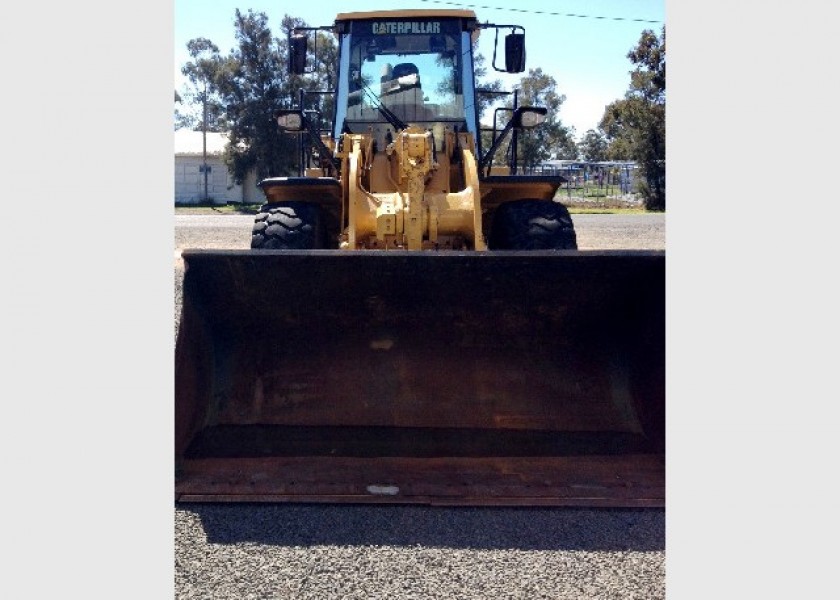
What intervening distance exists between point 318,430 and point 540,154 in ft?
140

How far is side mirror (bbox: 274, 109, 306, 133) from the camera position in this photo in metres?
5.67

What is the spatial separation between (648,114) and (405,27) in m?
27.0

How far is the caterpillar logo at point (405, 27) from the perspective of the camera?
636 cm

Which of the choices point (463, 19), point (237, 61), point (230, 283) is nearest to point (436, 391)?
point (230, 283)

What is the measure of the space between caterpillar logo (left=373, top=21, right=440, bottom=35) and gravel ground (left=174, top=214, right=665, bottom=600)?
4.30 m

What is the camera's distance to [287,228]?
206 inches

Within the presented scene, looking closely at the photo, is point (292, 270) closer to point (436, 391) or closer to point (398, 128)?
point (436, 391)

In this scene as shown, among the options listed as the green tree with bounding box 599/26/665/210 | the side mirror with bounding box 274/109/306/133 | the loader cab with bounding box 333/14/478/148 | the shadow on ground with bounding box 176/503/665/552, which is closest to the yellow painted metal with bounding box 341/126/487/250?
the side mirror with bounding box 274/109/306/133

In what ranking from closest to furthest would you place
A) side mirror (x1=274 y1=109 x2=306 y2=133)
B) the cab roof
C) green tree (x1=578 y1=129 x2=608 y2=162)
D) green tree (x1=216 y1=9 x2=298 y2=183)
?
side mirror (x1=274 y1=109 x2=306 y2=133) → the cab roof → green tree (x1=216 y1=9 x2=298 y2=183) → green tree (x1=578 y1=129 x2=608 y2=162)

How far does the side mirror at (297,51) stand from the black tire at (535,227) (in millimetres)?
2181

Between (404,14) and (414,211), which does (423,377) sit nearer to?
(414,211)

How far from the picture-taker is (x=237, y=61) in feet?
126

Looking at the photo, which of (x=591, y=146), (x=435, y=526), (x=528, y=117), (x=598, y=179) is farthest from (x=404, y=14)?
(x=591, y=146)

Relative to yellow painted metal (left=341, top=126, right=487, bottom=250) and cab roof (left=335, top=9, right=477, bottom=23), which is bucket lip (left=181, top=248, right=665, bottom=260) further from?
cab roof (left=335, top=9, right=477, bottom=23)
